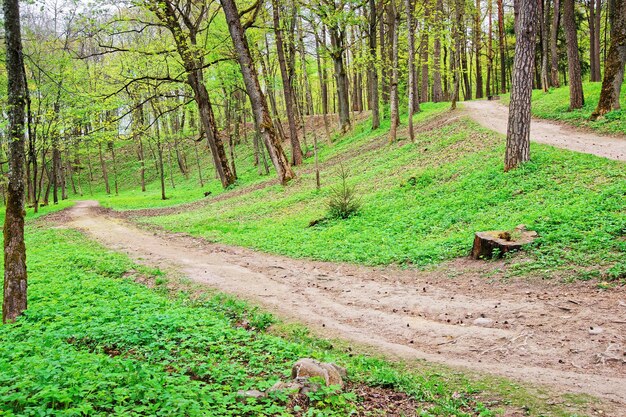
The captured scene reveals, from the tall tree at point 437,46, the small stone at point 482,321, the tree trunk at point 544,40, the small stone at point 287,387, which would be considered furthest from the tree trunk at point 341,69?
the small stone at point 287,387

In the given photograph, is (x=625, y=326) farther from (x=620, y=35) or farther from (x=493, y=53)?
(x=493, y=53)

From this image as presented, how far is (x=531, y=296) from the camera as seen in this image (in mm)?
6672

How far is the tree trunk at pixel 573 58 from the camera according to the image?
1812 centimetres

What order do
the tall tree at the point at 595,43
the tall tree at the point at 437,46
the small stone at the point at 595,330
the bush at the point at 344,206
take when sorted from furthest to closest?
the tall tree at the point at 595,43 → the tall tree at the point at 437,46 → the bush at the point at 344,206 → the small stone at the point at 595,330

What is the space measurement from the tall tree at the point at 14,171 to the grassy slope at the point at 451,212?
5.95m

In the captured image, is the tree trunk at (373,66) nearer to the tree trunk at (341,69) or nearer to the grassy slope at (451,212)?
the tree trunk at (341,69)

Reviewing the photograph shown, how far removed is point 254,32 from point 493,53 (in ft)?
84.9

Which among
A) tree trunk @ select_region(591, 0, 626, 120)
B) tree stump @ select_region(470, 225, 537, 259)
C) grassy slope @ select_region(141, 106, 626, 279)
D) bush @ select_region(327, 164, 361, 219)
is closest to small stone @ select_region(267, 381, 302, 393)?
grassy slope @ select_region(141, 106, 626, 279)

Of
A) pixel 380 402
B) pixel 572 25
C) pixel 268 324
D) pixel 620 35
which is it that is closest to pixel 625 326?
pixel 380 402

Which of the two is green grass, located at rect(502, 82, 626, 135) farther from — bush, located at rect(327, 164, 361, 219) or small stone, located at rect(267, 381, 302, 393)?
small stone, located at rect(267, 381, 302, 393)

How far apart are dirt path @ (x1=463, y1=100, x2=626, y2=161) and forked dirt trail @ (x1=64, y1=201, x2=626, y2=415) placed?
7.25 metres

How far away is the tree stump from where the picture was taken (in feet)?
27.2

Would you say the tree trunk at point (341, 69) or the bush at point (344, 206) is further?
the tree trunk at point (341, 69)

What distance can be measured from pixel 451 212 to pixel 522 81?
4107mm
